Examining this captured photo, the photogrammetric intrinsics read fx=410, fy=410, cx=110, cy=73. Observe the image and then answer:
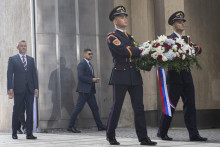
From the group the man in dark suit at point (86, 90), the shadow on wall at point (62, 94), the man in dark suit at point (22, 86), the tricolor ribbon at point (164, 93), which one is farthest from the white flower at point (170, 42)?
the shadow on wall at point (62, 94)

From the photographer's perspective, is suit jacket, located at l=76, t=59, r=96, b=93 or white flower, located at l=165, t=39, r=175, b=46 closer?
white flower, located at l=165, t=39, r=175, b=46

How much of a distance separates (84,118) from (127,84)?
533 cm

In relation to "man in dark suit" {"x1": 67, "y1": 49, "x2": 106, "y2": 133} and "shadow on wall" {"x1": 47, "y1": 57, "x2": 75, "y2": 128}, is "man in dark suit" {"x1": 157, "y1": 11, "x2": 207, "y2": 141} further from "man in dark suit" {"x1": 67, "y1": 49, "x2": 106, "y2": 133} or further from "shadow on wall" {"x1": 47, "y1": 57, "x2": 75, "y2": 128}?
"shadow on wall" {"x1": 47, "y1": 57, "x2": 75, "y2": 128}

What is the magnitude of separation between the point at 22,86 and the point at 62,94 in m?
2.62

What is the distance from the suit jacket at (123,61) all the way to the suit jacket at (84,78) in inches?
176

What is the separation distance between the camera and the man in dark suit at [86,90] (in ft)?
33.9

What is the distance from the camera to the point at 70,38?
1114 centimetres

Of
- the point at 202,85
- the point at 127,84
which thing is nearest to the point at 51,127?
the point at 202,85

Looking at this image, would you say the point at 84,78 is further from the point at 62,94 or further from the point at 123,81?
the point at 123,81

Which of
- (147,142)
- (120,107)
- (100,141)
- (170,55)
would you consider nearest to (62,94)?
(100,141)

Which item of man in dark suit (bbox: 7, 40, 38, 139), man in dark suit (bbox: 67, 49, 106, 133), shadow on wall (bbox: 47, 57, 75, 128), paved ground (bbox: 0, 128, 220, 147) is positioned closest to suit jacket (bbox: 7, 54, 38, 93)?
man in dark suit (bbox: 7, 40, 38, 139)

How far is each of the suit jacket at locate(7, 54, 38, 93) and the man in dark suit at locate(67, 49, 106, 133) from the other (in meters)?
2.06

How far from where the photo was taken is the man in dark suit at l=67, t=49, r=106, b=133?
33.9 feet

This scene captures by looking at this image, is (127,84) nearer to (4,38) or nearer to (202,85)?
(202,85)
